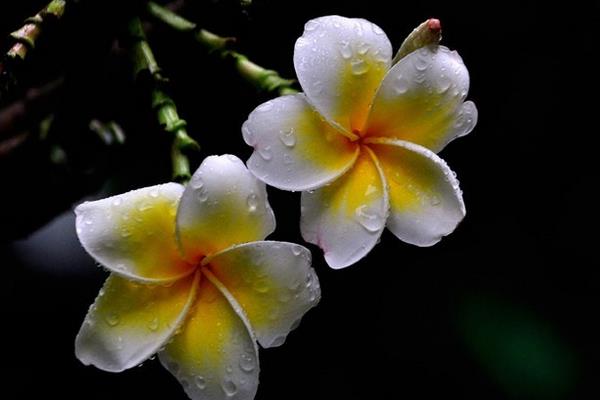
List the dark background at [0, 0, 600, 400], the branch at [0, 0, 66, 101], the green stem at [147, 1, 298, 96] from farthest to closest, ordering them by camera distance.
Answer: the dark background at [0, 0, 600, 400]
the green stem at [147, 1, 298, 96]
the branch at [0, 0, 66, 101]

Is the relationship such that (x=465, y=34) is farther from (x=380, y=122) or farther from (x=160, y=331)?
(x=160, y=331)

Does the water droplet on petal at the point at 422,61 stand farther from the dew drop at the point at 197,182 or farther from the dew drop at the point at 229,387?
the dew drop at the point at 229,387

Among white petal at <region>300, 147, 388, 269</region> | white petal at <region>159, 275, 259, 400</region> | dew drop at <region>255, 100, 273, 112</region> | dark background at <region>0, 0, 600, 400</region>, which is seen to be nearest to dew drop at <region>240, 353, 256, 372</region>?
white petal at <region>159, 275, 259, 400</region>

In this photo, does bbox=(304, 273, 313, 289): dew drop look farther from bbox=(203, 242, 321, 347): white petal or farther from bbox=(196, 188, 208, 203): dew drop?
bbox=(196, 188, 208, 203): dew drop

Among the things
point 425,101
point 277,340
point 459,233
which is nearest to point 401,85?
point 425,101

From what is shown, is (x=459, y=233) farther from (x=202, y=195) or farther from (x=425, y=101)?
(x=202, y=195)

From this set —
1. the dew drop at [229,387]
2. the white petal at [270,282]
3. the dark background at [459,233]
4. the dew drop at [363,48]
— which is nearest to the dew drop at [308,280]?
the white petal at [270,282]

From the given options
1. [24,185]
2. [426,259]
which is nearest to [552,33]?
[426,259]
